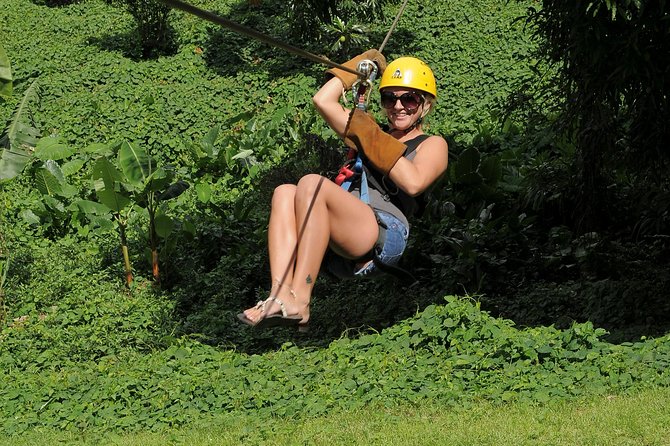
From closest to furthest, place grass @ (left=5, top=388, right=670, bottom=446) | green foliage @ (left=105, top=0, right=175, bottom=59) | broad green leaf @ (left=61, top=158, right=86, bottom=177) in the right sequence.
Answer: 1. grass @ (left=5, top=388, right=670, bottom=446)
2. broad green leaf @ (left=61, top=158, right=86, bottom=177)
3. green foliage @ (left=105, top=0, right=175, bottom=59)

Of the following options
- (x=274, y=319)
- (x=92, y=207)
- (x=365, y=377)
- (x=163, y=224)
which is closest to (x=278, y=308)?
(x=274, y=319)

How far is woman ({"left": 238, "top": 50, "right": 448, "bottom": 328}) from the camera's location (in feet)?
18.7

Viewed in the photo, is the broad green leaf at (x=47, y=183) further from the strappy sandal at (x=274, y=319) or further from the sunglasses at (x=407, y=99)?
the strappy sandal at (x=274, y=319)

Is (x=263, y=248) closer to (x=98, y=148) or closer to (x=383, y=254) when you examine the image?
(x=98, y=148)

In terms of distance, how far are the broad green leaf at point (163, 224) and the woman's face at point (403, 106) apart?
394 centimetres

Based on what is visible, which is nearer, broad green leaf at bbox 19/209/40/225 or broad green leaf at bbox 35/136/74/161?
broad green leaf at bbox 19/209/40/225

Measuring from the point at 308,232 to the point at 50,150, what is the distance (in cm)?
723

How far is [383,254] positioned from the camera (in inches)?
234

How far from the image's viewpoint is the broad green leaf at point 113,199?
9.34 m

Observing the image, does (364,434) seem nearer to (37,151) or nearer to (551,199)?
(551,199)

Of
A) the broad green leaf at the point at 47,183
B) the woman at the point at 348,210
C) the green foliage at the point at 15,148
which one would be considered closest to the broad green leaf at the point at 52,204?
the broad green leaf at the point at 47,183

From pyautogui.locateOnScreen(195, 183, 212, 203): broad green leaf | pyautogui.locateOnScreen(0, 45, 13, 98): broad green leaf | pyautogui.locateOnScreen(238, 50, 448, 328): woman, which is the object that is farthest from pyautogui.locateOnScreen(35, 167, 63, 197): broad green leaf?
pyautogui.locateOnScreen(238, 50, 448, 328): woman

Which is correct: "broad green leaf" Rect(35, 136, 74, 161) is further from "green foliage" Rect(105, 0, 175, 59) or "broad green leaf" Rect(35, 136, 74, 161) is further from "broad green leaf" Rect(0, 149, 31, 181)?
"green foliage" Rect(105, 0, 175, 59)

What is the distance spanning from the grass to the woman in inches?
24.1
